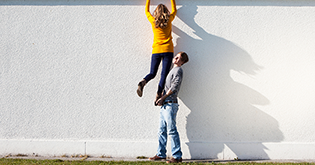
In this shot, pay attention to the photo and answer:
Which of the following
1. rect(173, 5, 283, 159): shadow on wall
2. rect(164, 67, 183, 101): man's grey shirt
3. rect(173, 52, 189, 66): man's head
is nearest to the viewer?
rect(164, 67, 183, 101): man's grey shirt

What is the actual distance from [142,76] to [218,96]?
1.33m

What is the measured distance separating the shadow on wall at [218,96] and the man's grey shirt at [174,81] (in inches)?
17.5

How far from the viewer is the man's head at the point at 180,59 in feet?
13.1

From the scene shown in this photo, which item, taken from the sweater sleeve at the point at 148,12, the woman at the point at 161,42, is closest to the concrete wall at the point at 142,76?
the sweater sleeve at the point at 148,12

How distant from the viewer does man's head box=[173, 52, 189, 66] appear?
3.98 meters

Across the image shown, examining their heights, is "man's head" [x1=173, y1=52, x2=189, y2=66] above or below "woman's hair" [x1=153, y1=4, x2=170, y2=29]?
below

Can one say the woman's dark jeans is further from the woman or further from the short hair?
the short hair

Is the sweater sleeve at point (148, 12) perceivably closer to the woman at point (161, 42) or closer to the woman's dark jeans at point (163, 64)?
the woman at point (161, 42)

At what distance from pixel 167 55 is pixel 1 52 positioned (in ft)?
9.53

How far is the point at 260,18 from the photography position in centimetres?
435

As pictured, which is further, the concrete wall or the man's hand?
the concrete wall

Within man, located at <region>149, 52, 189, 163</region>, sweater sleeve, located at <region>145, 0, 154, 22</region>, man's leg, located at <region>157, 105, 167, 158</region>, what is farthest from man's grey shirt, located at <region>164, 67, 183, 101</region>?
sweater sleeve, located at <region>145, 0, 154, 22</region>

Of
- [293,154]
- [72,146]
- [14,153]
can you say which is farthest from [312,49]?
[14,153]

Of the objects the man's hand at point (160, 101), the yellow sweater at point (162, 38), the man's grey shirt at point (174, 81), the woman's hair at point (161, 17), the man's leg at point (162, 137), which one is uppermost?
the woman's hair at point (161, 17)
